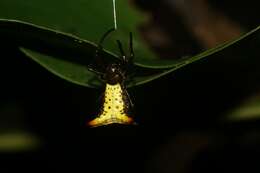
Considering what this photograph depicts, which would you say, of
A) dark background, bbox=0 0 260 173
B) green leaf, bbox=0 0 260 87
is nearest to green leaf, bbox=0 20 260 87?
green leaf, bbox=0 0 260 87

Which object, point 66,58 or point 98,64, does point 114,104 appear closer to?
point 98,64

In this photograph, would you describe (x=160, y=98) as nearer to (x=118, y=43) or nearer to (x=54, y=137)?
(x=118, y=43)

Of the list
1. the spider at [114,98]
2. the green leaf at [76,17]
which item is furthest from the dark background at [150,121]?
the green leaf at [76,17]

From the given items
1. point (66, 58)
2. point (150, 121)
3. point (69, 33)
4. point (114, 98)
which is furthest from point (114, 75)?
point (69, 33)

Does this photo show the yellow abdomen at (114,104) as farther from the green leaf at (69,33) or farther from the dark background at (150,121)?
the green leaf at (69,33)

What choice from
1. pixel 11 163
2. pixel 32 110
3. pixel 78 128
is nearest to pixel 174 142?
pixel 78 128

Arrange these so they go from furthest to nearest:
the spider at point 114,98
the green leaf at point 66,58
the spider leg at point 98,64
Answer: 1. the spider at point 114,98
2. the spider leg at point 98,64
3. the green leaf at point 66,58

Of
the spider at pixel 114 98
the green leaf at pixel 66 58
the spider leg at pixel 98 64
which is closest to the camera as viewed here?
the green leaf at pixel 66 58

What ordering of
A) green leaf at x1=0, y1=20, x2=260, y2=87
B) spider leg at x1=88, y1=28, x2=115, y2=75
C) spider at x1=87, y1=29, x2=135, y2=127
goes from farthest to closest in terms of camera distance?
spider at x1=87, y1=29, x2=135, y2=127 < spider leg at x1=88, y1=28, x2=115, y2=75 < green leaf at x1=0, y1=20, x2=260, y2=87

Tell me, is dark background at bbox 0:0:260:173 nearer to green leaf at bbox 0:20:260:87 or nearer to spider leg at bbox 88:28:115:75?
spider leg at bbox 88:28:115:75
